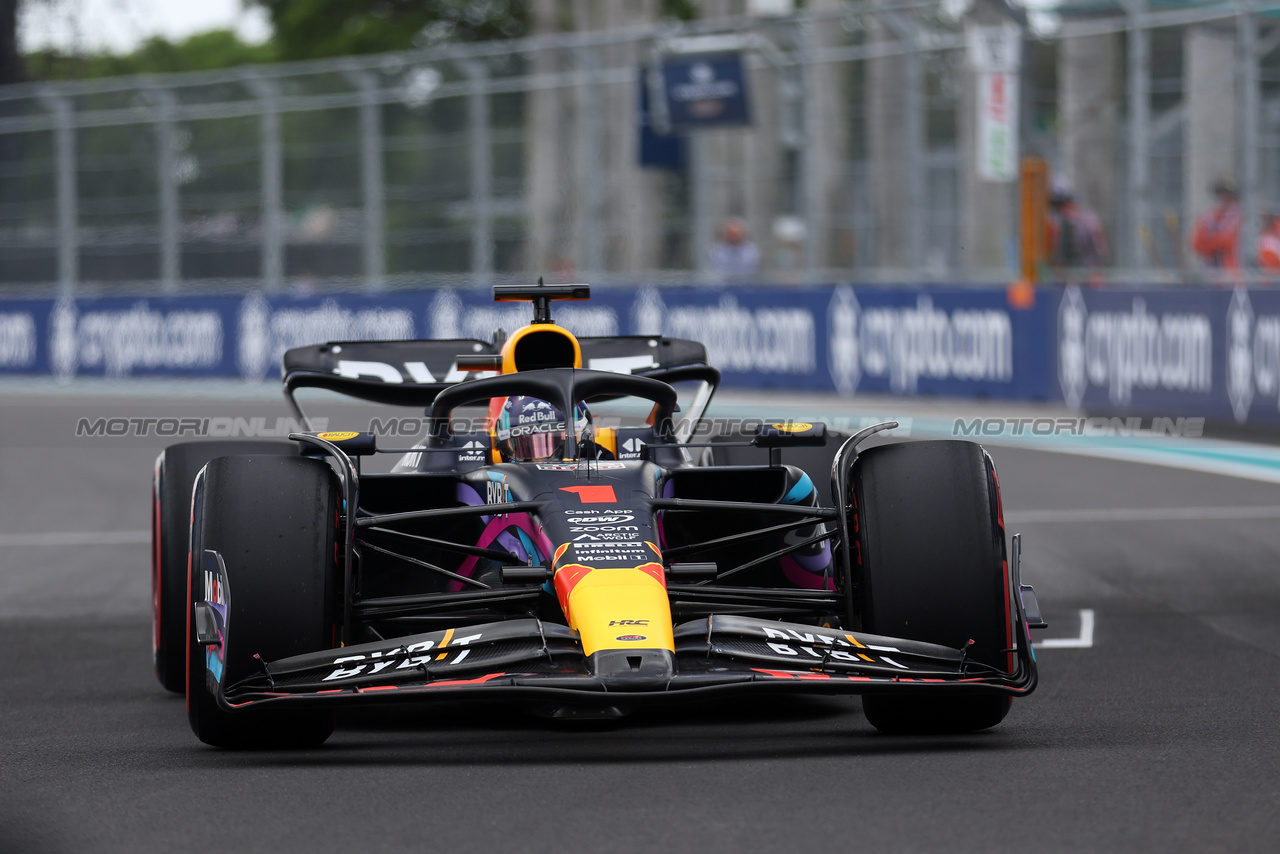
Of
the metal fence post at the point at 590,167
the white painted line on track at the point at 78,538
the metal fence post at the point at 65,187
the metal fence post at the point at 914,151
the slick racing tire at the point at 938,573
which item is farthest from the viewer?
the metal fence post at the point at 65,187

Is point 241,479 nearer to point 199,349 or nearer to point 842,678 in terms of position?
point 842,678

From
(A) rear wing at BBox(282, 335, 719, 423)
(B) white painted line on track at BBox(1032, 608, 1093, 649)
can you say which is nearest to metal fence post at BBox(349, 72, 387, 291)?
(A) rear wing at BBox(282, 335, 719, 423)

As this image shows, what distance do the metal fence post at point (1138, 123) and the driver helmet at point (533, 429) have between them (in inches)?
461

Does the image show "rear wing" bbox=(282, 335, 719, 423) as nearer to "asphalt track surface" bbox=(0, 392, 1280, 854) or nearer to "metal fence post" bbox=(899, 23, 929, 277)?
"asphalt track surface" bbox=(0, 392, 1280, 854)

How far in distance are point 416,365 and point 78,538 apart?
4.44 meters

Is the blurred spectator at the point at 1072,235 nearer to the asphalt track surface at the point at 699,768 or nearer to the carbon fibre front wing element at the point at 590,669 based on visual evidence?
the asphalt track surface at the point at 699,768

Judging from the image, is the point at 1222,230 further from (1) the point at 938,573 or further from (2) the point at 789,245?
(1) the point at 938,573

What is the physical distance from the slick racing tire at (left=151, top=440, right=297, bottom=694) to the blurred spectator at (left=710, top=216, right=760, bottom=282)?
15.4 meters

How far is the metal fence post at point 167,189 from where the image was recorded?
25.7m

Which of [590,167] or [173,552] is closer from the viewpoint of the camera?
[173,552]

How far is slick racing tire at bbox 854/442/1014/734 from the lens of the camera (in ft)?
17.7

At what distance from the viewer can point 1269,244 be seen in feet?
53.2

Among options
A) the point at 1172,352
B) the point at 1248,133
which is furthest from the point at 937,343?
the point at 1248,133

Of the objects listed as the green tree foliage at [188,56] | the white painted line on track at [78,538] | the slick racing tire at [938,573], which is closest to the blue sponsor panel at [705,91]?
the white painted line on track at [78,538]
